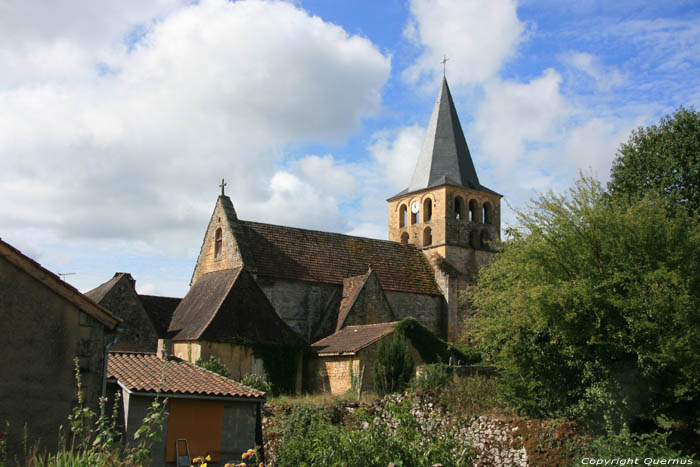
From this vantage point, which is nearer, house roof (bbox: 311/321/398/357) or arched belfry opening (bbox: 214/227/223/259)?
house roof (bbox: 311/321/398/357)

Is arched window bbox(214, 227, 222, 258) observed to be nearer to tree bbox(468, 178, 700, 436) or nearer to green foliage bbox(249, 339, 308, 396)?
green foliage bbox(249, 339, 308, 396)

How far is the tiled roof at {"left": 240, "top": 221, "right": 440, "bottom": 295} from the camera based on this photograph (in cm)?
3083

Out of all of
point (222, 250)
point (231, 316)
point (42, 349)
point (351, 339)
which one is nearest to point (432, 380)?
point (351, 339)

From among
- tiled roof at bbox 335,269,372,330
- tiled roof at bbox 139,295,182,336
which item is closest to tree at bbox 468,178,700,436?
tiled roof at bbox 335,269,372,330

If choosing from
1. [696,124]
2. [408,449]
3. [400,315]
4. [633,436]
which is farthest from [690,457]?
[400,315]

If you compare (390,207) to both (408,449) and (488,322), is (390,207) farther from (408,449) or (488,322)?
(408,449)

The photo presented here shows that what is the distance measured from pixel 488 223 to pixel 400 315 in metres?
10.3

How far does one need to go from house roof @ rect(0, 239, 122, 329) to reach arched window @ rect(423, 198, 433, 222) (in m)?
28.6

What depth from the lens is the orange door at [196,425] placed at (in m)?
14.3

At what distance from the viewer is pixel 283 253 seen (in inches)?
1236

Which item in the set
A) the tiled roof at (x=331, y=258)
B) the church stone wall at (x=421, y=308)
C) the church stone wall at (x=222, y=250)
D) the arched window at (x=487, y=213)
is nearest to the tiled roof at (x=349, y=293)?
the tiled roof at (x=331, y=258)

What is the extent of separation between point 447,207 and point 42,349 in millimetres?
29143

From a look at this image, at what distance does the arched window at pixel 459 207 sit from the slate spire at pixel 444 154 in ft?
2.84

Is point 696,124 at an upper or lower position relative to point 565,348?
upper
